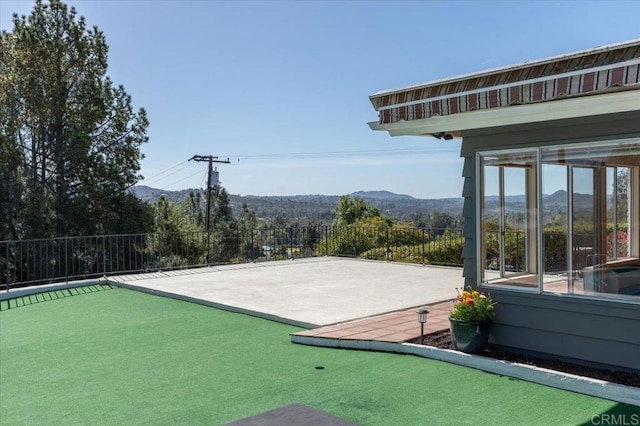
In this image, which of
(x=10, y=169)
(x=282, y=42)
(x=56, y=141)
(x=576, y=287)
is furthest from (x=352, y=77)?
(x=576, y=287)

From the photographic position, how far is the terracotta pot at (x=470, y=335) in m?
4.38

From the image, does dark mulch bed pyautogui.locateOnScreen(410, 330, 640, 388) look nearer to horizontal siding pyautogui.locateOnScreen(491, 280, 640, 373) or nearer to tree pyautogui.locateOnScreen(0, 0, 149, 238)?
horizontal siding pyautogui.locateOnScreen(491, 280, 640, 373)

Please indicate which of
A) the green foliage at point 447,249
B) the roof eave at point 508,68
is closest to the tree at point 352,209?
the green foliage at point 447,249

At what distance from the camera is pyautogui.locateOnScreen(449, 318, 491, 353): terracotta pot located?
4.38 m

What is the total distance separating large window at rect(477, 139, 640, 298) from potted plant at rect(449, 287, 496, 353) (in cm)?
33

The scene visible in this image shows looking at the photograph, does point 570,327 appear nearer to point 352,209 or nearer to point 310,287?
point 310,287

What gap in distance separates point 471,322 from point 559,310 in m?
0.71

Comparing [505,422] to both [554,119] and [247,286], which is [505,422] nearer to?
[554,119]

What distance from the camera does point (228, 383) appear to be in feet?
13.0

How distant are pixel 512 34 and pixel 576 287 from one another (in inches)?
368

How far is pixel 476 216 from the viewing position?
479 centimetres

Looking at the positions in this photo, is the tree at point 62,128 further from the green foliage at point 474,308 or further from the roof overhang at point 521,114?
the green foliage at point 474,308

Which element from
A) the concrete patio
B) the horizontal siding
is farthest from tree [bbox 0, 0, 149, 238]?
the horizontal siding

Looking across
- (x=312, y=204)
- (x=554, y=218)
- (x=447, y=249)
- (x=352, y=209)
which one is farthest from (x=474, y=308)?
(x=312, y=204)
